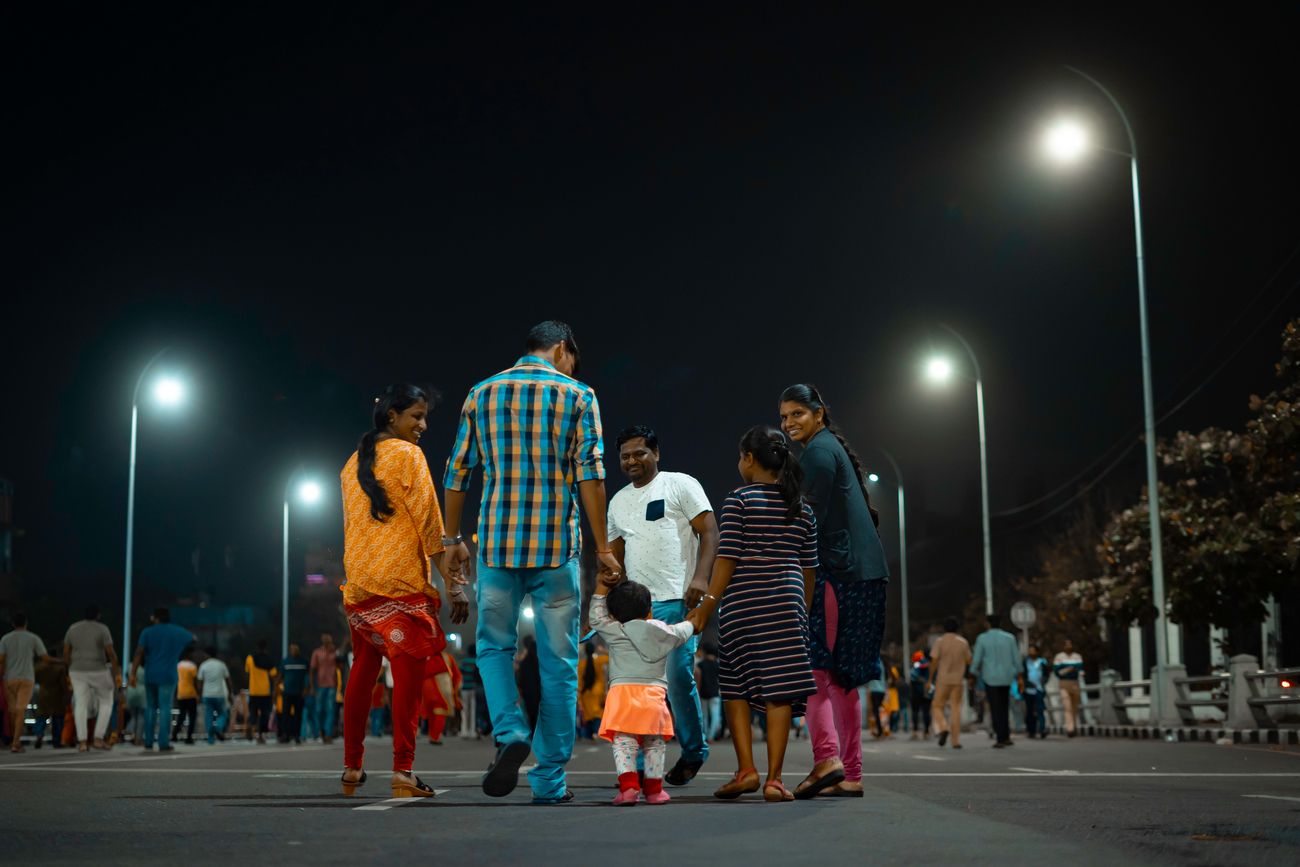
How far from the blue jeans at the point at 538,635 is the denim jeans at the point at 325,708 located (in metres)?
21.5

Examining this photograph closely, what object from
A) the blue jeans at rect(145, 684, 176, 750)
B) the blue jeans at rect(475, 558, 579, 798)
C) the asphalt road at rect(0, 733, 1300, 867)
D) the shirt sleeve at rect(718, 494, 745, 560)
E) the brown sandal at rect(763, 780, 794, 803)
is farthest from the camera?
the blue jeans at rect(145, 684, 176, 750)

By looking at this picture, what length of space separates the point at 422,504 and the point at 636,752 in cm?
173

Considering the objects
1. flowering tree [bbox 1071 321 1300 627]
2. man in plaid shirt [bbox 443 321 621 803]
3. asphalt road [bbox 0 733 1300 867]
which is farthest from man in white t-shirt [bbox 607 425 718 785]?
flowering tree [bbox 1071 321 1300 627]

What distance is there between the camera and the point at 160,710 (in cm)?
2156

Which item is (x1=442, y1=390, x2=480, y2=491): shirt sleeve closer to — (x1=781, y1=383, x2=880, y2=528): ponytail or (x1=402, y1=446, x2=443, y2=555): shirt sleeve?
(x1=402, y1=446, x2=443, y2=555): shirt sleeve

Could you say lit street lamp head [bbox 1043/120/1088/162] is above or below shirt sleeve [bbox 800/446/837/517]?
above

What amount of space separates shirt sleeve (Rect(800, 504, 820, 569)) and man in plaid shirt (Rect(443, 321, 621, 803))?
107 centimetres

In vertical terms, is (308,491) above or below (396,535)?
above

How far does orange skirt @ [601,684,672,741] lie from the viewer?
798 cm

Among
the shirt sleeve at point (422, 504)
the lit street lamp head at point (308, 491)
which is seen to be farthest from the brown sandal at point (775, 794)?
the lit street lamp head at point (308, 491)

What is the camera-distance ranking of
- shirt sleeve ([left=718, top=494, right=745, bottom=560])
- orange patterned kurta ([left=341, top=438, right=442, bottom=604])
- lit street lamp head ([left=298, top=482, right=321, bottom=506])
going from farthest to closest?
lit street lamp head ([left=298, top=482, right=321, bottom=506]), orange patterned kurta ([left=341, top=438, right=442, bottom=604]), shirt sleeve ([left=718, top=494, right=745, bottom=560])

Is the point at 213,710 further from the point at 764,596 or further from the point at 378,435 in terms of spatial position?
the point at 764,596

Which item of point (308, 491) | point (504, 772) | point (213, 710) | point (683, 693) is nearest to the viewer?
point (504, 772)

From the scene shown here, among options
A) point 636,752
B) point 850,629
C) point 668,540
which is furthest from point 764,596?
point 668,540
